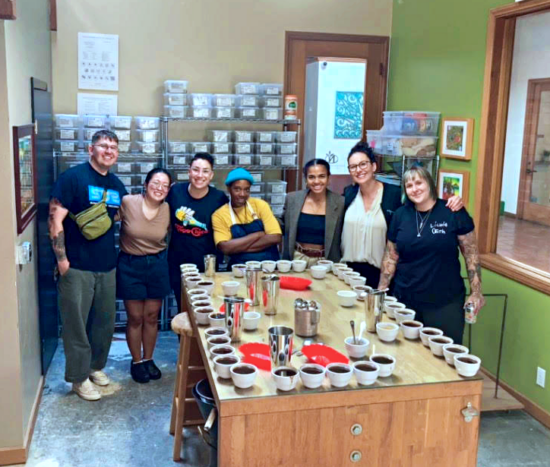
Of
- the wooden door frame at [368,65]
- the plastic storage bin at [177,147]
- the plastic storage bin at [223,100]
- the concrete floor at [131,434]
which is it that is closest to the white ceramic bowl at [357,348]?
the concrete floor at [131,434]

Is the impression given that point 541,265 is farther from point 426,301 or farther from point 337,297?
point 337,297

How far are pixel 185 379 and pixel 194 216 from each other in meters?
1.09

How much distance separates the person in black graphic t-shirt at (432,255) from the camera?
119 inches

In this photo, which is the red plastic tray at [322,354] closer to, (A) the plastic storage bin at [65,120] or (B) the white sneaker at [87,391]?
(B) the white sneaker at [87,391]

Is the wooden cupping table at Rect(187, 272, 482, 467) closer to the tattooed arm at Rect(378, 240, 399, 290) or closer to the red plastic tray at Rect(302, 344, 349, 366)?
the red plastic tray at Rect(302, 344, 349, 366)

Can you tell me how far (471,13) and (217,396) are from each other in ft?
10.5

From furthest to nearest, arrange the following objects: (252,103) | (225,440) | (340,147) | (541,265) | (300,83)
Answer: (340,147)
(300,83)
(252,103)
(541,265)
(225,440)

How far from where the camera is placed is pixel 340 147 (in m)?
5.58

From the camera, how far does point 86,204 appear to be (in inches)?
133

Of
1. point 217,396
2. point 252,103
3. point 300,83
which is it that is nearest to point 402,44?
point 300,83

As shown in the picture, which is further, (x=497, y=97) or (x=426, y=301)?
(x=497, y=97)

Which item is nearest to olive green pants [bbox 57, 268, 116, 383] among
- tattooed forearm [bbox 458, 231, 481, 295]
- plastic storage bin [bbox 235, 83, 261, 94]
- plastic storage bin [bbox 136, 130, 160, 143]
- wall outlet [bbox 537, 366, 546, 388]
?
plastic storage bin [bbox 136, 130, 160, 143]

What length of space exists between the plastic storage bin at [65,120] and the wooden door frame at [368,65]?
1.68 meters

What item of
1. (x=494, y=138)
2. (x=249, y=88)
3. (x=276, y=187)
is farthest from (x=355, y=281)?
(x=249, y=88)
